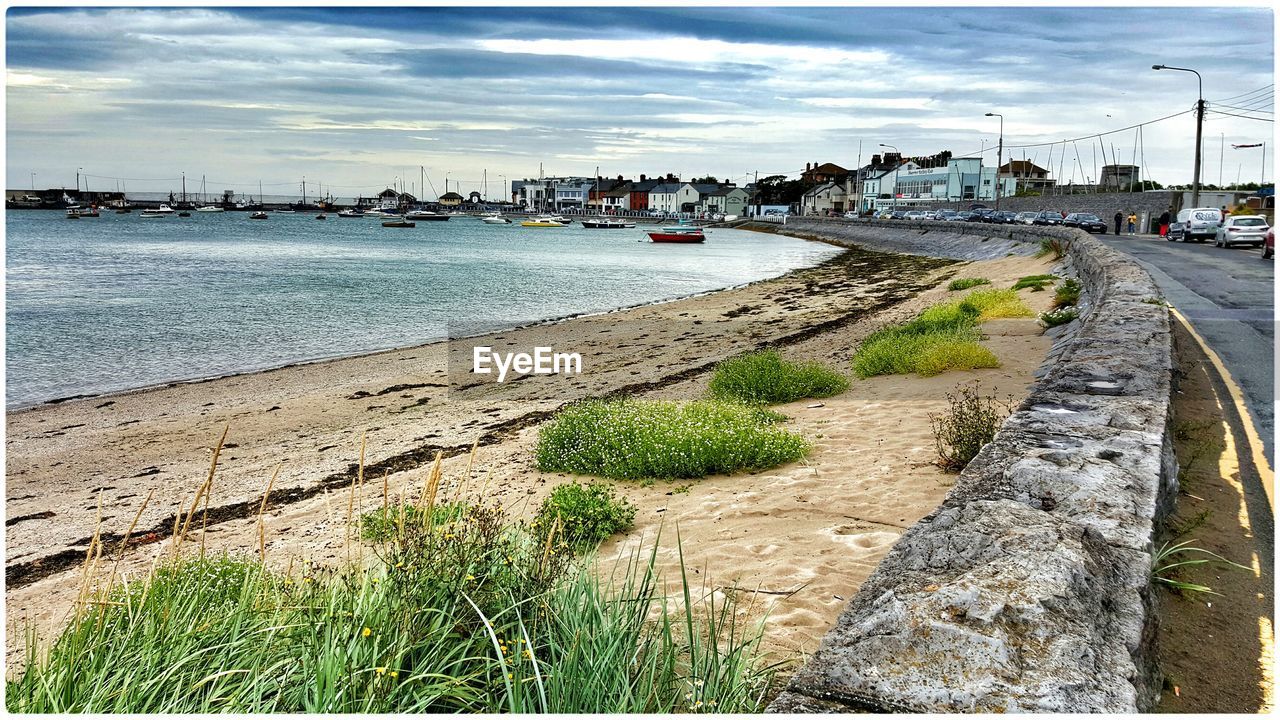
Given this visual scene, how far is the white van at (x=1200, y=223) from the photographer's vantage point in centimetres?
3960

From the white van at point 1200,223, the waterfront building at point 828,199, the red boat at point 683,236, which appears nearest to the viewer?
the white van at point 1200,223

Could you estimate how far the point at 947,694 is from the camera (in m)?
2.79

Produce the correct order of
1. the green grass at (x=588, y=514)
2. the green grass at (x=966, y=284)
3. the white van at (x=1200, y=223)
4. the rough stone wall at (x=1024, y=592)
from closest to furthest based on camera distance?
the rough stone wall at (x=1024, y=592)
the green grass at (x=588, y=514)
the green grass at (x=966, y=284)
the white van at (x=1200, y=223)

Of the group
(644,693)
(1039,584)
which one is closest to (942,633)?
(1039,584)

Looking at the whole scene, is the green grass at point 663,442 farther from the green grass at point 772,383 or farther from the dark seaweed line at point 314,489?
the green grass at point 772,383

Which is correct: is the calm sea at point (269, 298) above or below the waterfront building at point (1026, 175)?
below

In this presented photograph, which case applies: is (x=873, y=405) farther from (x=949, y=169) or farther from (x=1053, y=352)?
(x=949, y=169)

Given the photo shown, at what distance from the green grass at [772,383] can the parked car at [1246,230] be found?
28033 mm

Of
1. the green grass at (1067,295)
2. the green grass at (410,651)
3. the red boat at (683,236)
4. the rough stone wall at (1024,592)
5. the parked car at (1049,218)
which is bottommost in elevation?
the green grass at (410,651)

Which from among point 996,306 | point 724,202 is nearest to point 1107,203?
point 996,306

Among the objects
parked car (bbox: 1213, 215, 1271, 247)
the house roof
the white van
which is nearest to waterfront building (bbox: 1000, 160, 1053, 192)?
the house roof

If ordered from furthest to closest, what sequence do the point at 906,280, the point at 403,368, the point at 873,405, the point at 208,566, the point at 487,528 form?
1. the point at 906,280
2. the point at 403,368
3. the point at 873,405
4. the point at 208,566
5. the point at 487,528

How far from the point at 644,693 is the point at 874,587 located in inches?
41.4

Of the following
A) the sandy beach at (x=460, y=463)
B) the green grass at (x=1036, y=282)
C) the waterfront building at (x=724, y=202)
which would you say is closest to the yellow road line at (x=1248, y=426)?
the sandy beach at (x=460, y=463)
